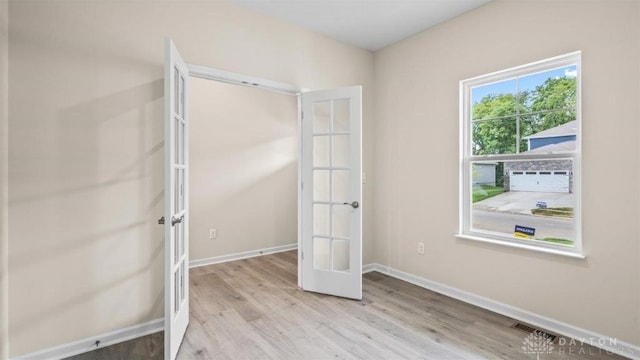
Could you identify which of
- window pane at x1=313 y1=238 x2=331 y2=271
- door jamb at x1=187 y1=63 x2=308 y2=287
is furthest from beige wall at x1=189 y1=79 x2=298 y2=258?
window pane at x1=313 y1=238 x2=331 y2=271

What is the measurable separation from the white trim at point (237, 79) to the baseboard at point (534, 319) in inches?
95.7

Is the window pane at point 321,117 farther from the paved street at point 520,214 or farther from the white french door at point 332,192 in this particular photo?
the paved street at point 520,214

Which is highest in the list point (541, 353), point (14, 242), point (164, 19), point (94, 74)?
point (164, 19)

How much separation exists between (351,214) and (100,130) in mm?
2175

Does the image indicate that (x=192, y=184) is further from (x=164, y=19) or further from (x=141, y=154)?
(x=164, y=19)

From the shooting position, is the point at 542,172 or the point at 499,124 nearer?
the point at 542,172

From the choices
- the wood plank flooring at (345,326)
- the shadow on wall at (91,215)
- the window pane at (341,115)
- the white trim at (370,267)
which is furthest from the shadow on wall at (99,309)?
the white trim at (370,267)

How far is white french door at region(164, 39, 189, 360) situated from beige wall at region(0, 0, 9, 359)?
3.12ft

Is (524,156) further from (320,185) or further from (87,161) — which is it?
(87,161)

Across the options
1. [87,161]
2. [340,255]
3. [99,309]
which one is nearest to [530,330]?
[340,255]

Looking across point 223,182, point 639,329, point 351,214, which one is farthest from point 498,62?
point 223,182

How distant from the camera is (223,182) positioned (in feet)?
14.4

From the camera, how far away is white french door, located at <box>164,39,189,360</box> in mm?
1832

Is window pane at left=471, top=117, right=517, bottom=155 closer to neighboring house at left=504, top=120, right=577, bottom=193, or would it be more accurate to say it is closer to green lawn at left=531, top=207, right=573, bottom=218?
neighboring house at left=504, top=120, right=577, bottom=193
